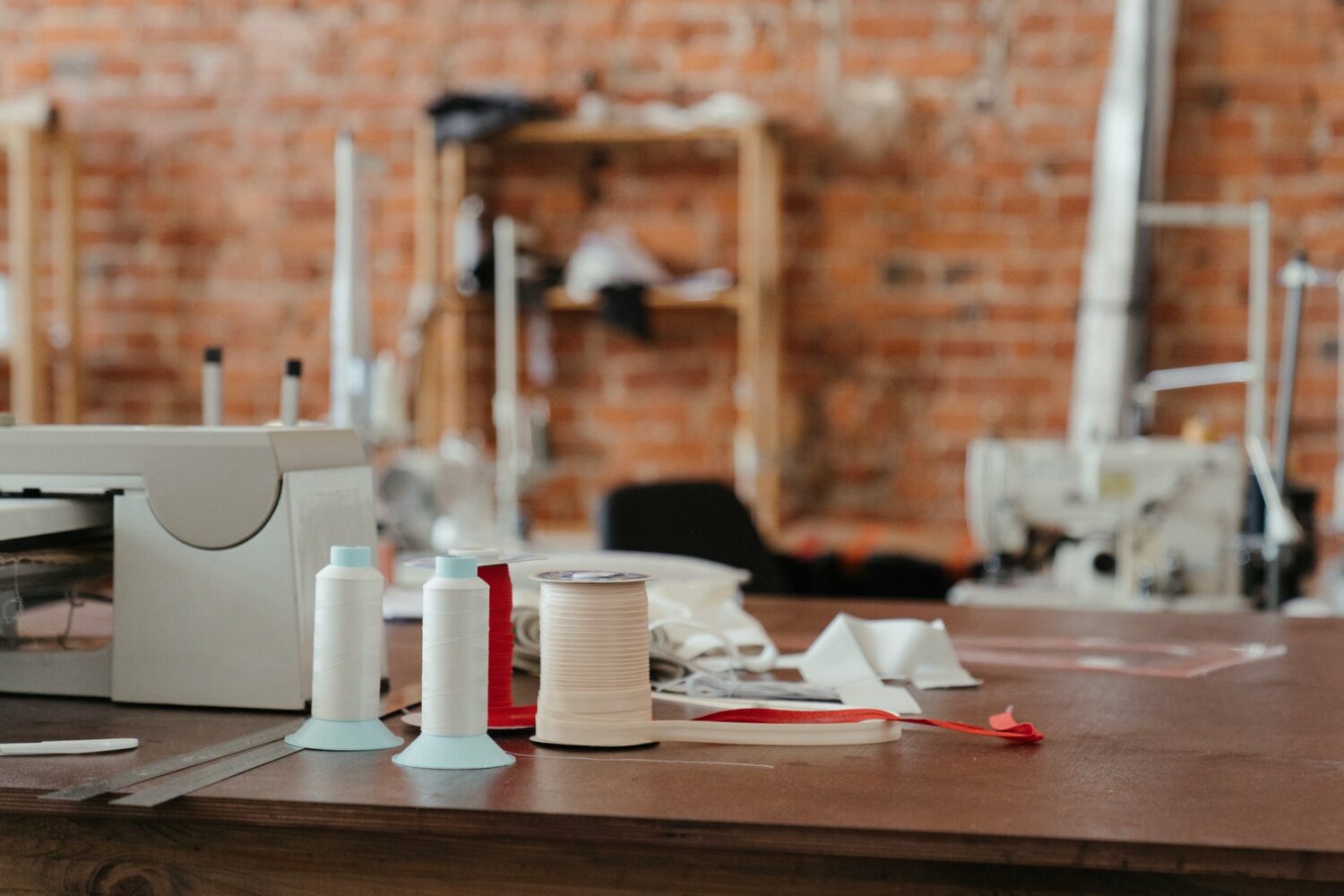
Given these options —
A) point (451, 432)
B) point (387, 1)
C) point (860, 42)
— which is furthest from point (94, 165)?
point (860, 42)

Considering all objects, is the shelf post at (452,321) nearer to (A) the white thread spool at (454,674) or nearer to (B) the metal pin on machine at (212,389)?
(B) the metal pin on machine at (212,389)

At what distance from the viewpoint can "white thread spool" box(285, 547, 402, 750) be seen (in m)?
1.16

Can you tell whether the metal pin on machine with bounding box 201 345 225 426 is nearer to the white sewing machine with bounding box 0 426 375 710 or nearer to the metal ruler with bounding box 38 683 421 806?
the white sewing machine with bounding box 0 426 375 710

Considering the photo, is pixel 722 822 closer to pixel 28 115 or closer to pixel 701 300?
pixel 701 300

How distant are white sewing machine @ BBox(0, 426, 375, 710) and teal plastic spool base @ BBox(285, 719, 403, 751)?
15 cm

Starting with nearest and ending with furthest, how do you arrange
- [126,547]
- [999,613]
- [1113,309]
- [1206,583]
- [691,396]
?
[126,547]
[999,613]
[1206,583]
[1113,309]
[691,396]

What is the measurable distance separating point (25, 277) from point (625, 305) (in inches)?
64.5

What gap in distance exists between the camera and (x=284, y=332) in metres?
4.41

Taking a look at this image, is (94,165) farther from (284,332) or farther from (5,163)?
(284,332)

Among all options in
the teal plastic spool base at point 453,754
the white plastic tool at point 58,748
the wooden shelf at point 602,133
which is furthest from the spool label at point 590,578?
the wooden shelf at point 602,133

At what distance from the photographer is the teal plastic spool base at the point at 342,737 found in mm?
1163

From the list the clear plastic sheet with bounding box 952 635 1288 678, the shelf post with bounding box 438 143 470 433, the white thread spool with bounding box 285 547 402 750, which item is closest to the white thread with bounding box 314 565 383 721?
the white thread spool with bounding box 285 547 402 750

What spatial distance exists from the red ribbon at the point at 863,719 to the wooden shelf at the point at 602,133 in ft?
9.62

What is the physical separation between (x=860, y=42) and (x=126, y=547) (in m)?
3.23
